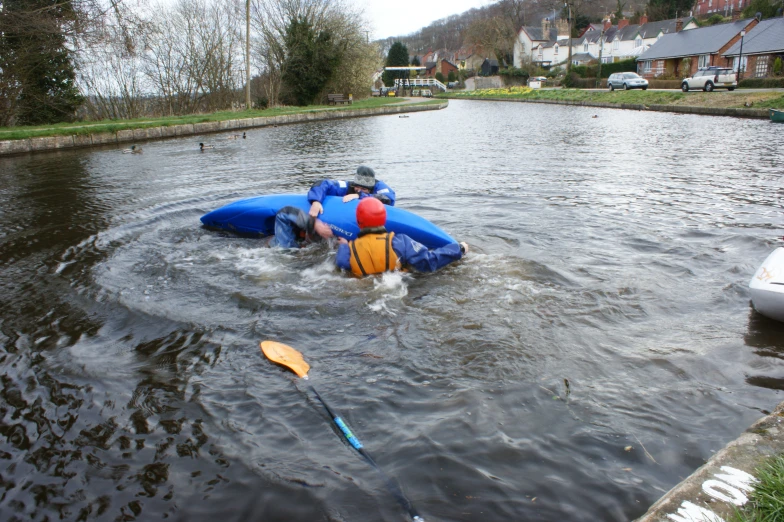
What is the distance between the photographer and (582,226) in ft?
25.4

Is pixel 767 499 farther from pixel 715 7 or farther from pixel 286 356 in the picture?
pixel 715 7

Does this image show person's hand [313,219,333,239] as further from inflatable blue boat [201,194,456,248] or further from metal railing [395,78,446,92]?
metal railing [395,78,446,92]

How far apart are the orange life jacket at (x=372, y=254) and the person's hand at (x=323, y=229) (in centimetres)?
121

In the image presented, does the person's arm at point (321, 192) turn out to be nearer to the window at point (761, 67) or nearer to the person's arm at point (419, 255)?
the person's arm at point (419, 255)

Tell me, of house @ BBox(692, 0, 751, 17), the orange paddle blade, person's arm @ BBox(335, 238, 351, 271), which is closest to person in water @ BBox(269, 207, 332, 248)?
person's arm @ BBox(335, 238, 351, 271)

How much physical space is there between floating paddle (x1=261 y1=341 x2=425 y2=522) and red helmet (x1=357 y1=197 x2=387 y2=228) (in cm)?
168

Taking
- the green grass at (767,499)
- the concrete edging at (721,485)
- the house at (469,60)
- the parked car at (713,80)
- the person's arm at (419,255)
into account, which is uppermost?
the house at (469,60)

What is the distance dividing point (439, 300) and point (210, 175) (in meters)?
8.88

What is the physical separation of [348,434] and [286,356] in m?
1.11

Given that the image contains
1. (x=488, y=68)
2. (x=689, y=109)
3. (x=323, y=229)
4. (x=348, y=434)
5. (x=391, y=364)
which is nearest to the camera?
(x=348, y=434)

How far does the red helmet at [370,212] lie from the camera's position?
5508mm

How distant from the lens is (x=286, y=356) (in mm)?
4211

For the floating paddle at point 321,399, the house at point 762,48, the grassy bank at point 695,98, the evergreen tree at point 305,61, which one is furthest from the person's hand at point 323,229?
the house at point 762,48

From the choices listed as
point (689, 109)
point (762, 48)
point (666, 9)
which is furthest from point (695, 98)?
point (666, 9)
